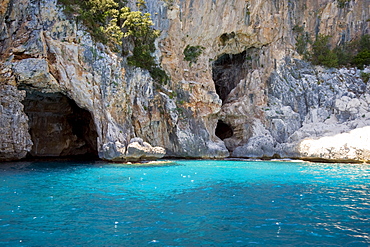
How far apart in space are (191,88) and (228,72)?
31.2 feet

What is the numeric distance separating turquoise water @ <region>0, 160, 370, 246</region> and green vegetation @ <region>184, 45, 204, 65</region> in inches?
724

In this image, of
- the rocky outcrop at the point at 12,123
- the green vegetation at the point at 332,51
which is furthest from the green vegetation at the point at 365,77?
the rocky outcrop at the point at 12,123

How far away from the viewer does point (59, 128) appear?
30.0 meters

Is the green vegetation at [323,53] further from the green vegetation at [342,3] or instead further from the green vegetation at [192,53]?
the green vegetation at [192,53]

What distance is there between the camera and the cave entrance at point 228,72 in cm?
3494

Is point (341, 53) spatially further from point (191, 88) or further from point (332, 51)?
point (191, 88)

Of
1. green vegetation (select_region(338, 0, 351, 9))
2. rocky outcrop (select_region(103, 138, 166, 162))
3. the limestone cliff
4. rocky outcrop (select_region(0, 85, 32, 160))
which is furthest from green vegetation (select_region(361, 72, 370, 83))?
rocky outcrop (select_region(0, 85, 32, 160))

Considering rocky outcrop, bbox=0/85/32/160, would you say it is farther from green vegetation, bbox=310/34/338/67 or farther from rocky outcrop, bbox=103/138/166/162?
green vegetation, bbox=310/34/338/67

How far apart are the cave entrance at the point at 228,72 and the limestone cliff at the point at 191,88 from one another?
6.4 inches

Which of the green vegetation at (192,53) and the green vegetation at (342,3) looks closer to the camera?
the green vegetation at (192,53)

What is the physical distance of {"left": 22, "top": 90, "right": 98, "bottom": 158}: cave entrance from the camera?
2756 centimetres

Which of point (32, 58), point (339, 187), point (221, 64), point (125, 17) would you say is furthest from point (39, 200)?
point (221, 64)

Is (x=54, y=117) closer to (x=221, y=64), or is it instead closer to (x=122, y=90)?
(x=122, y=90)

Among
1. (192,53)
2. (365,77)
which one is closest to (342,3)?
(365,77)
